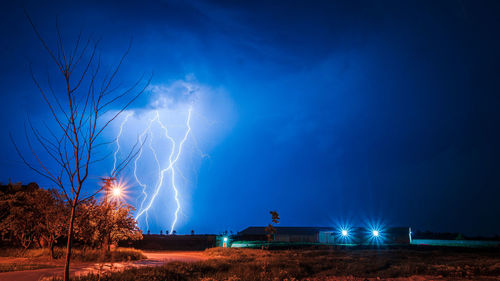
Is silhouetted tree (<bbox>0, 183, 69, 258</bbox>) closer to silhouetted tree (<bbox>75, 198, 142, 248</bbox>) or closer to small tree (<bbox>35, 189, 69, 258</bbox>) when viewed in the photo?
small tree (<bbox>35, 189, 69, 258</bbox>)

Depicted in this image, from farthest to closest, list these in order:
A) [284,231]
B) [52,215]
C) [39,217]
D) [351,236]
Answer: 1. [284,231]
2. [351,236]
3. [39,217]
4. [52,215]

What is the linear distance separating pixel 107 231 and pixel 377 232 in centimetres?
5121

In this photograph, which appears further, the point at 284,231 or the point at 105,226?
the point at 284,231

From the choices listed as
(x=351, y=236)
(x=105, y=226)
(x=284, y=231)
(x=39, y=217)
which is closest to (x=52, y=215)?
(x=39, y=217)

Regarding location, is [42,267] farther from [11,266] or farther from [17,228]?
[17,228]

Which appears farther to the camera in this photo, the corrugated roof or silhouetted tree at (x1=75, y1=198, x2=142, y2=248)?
the corrugated roof

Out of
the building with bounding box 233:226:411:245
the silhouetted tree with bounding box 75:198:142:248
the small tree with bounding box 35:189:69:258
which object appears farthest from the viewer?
the building with bounding box 233:226:411:245

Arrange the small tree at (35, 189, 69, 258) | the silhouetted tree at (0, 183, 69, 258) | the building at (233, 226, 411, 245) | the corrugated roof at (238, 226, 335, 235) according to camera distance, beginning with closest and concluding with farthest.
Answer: the small tree at (35, 189, 69, 258), the silhouetted tree at (0, 183, 69, 258), the building at (233, 226, 411, 245), the corrugated roof at (238, 226, 335, 235)

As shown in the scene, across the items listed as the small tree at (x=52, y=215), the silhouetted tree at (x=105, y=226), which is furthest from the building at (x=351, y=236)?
the small tree at (x=52, y=215)

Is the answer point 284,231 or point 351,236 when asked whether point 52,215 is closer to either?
point 351,236

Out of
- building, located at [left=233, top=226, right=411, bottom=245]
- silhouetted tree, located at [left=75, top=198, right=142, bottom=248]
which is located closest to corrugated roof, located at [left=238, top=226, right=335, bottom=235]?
building, located at [left=233, top=226, right=411, bottom=245]

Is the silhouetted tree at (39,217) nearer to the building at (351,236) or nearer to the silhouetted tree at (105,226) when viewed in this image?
the silhouetted tree at (105,226)

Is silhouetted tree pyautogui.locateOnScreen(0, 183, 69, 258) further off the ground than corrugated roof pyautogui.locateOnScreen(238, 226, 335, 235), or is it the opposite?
silhouetted tree pyautogui.locateOnScreen(0, 183, 69, 258)

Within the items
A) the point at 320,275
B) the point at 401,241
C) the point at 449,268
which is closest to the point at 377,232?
the point at 401,241
